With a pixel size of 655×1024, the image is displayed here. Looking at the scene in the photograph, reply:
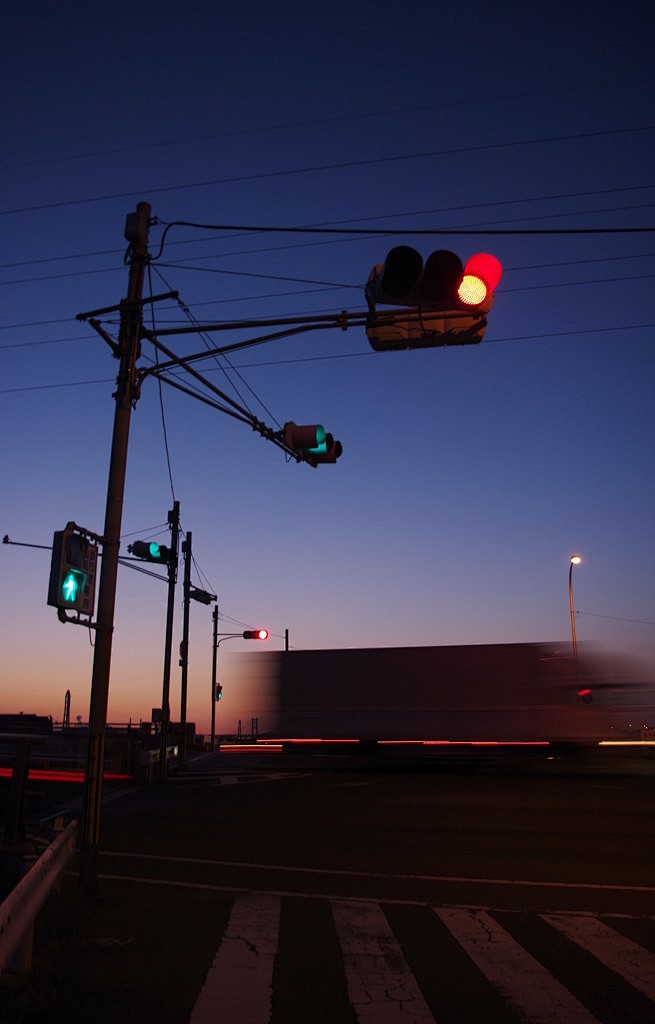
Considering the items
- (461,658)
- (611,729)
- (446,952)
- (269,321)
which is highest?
(269,321)

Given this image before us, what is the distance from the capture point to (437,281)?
23.3 feet

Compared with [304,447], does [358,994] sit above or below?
below

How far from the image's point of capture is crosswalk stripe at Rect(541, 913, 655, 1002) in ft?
20.0

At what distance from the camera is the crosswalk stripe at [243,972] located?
526cm

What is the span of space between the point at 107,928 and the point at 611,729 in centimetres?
2387

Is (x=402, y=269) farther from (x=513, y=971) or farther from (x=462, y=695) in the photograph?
(x=462, y=695)

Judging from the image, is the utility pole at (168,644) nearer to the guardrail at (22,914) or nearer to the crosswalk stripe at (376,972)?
the crosswalk stripe at (376,972)

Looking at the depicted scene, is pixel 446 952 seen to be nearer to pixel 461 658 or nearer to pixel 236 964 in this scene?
pixel 236 964

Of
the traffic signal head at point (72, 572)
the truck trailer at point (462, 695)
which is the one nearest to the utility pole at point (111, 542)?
the traffic signal head at point (72, 572)

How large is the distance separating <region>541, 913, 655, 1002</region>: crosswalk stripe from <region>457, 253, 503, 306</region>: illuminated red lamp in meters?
5.71

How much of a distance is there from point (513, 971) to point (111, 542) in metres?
5.91

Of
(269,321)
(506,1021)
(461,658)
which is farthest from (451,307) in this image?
(461,658)

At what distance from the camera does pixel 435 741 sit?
2809 cm

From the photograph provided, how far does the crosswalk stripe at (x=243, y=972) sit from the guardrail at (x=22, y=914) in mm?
1225
